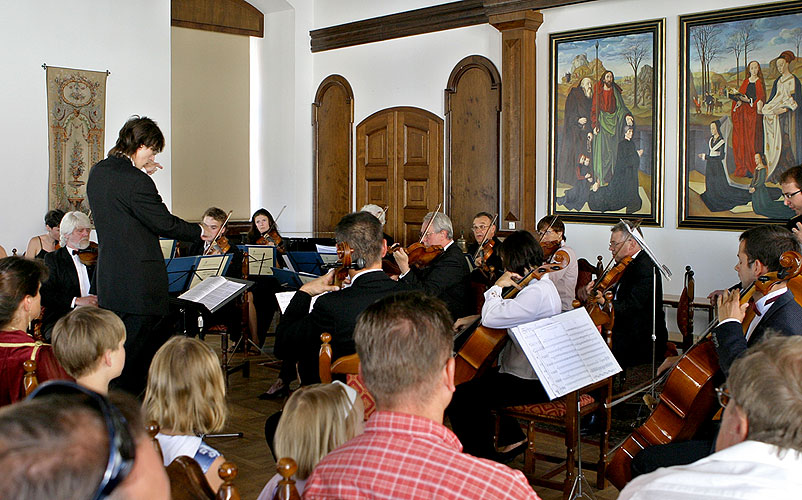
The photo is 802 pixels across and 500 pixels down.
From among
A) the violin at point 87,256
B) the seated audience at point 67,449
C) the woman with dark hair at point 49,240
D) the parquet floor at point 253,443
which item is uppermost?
the woman with dark hair at point 49,240

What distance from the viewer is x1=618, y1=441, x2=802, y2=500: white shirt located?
148 centimetres

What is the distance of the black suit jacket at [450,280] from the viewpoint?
4820 mm

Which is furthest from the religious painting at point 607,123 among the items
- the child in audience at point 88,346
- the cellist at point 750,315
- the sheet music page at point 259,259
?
the child in audience at point 88,346

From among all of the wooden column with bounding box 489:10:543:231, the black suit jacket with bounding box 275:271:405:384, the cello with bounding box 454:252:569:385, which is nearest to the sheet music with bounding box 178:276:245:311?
the black suit jacket with bounding box 275:271:405:384

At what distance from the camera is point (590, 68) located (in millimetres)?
7215

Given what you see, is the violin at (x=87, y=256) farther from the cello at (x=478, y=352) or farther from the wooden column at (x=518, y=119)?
the wooden column at (x=518, y=119)

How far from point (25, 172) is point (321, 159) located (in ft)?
11.2

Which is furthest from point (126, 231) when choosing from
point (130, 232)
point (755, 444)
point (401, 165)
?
point (401, 165)

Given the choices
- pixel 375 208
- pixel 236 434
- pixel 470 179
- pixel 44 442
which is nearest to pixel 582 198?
pixel 470 179

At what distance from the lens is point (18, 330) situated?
298cm

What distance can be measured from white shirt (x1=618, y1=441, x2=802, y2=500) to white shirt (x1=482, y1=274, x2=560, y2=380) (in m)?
2.23

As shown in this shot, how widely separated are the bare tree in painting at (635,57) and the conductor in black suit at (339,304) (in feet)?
13.3

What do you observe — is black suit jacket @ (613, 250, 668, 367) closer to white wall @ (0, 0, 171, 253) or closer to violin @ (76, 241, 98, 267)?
violin @ (76, 241, 98, 267)

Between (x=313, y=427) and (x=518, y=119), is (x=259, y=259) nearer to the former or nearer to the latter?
(x=518, y=119)
